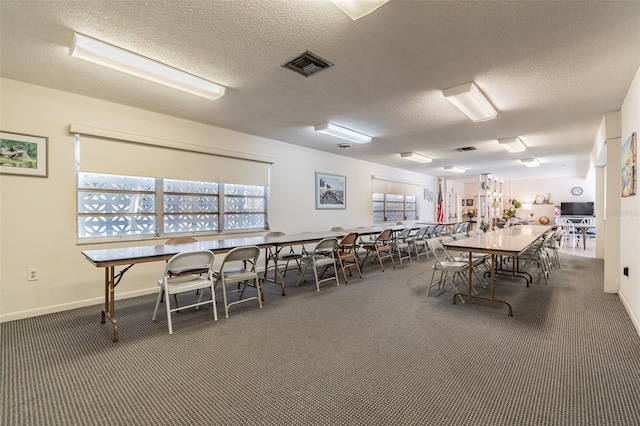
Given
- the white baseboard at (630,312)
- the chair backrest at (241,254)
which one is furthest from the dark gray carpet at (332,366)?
the chair backrest at (241,254)

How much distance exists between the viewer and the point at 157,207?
179 inches

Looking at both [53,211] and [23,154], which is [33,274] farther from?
[23,154]

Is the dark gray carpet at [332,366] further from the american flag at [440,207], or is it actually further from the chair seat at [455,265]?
the american flag at [440,207]

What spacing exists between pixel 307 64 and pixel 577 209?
49.1 feet

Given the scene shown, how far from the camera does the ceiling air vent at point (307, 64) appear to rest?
277cm

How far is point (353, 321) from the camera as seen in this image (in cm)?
328

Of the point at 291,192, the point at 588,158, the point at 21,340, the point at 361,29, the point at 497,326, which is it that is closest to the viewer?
the point at 361,29

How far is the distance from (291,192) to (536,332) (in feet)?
15.8

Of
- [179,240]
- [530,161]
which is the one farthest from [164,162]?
[530,161]

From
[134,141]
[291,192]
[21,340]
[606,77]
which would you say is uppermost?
[606,77]

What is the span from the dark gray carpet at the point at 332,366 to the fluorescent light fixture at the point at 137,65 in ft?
8.64

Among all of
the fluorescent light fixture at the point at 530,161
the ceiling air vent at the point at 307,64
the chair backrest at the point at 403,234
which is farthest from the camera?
the fluorescent light fixture at the point at 530,161

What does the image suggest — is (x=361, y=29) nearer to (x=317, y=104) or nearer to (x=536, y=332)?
(x=317, y=104)

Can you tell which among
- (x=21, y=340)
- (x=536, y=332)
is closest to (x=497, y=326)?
(x=536, y=332)
